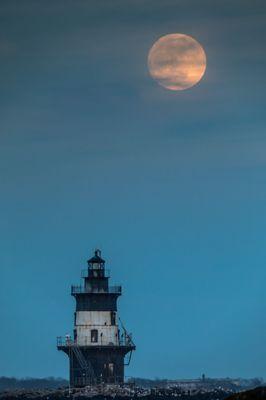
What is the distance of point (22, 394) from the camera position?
148m

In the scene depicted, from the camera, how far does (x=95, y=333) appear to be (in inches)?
4906

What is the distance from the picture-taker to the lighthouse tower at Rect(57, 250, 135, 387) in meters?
124

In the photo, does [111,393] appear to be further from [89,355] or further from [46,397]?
[46,397]

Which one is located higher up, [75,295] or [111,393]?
[75,295]

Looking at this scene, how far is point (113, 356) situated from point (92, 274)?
23.9 ft

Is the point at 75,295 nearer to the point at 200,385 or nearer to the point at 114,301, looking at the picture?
the point at 114,301

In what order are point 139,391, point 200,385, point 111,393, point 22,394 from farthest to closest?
point 200,385, point 22,394, point 139,391, point 111,393

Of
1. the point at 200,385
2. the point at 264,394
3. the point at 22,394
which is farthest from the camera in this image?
the point at 200,385

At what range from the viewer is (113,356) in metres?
125

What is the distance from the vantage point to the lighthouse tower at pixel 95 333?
407ft

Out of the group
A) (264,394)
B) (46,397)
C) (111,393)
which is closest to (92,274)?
(111,393)

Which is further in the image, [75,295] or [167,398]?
[167,398]

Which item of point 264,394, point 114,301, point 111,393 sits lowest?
point 264,394

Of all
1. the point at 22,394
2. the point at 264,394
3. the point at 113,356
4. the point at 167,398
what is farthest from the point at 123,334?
the point at 264,394
